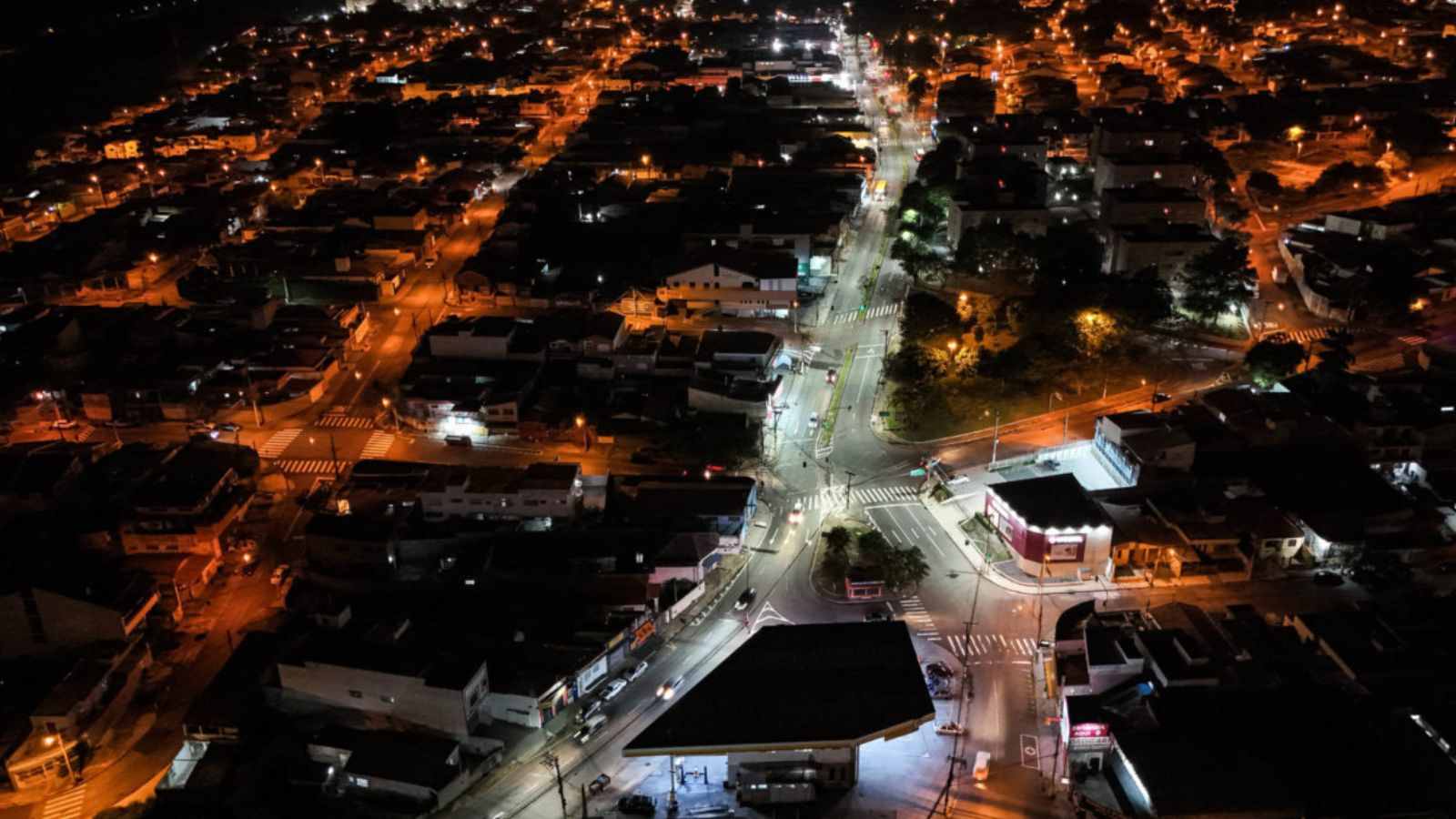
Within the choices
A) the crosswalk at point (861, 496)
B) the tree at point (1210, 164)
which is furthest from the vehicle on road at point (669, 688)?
the tree at point (1210, 164)

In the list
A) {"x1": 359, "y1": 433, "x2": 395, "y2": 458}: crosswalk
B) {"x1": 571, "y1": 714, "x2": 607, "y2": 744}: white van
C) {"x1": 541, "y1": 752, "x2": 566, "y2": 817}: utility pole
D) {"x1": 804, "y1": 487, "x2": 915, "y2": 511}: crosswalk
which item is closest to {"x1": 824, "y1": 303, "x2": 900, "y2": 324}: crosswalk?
{"x1": 804, "y1": 487, "x2": 915, "y2": 511}: crosswalk

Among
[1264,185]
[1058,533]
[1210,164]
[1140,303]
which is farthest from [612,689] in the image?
[1264,185]

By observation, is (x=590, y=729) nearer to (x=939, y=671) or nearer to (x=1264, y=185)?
(x=939, y=671)

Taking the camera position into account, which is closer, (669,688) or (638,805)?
(638,805)

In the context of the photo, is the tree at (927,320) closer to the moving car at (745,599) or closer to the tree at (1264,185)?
the moving car at (745,599)

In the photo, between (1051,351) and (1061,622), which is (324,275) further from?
(1061,622)

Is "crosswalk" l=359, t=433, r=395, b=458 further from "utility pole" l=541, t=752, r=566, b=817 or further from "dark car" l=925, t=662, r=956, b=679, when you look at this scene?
"dark car" l=925, t=662, r=956, b=679

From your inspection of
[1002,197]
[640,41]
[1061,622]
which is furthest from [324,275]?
[640,41]
